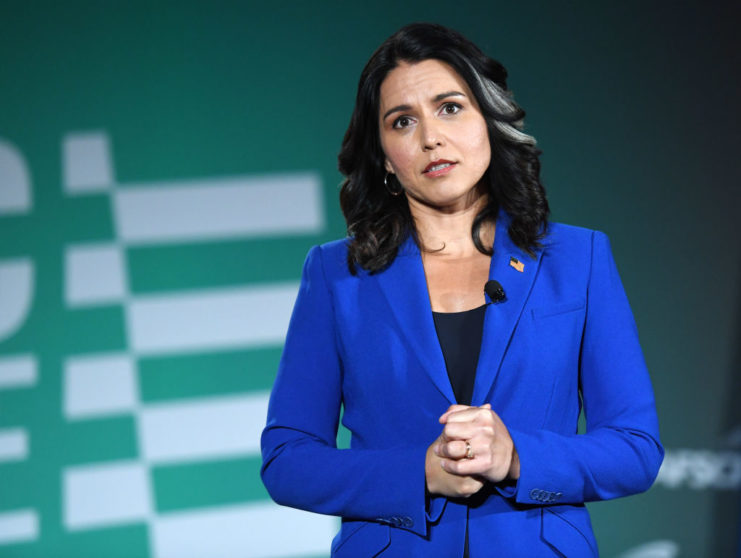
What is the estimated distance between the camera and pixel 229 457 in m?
3.39

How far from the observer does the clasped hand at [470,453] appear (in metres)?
1.16

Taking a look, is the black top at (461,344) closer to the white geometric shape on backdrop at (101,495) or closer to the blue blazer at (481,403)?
the blue blazer at (481,403)

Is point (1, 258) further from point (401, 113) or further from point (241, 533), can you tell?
point (401, 113)

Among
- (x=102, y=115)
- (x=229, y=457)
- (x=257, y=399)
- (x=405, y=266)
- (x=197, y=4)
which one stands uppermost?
(x=197, y=4)

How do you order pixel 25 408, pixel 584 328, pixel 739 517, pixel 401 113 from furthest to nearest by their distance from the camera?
pixel 739 517, pixel 25 408, pixel 401 113, pixel 584 328

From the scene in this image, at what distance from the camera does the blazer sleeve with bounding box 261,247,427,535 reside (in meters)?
1.26

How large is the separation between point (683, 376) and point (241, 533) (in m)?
1.95

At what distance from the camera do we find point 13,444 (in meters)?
3.34

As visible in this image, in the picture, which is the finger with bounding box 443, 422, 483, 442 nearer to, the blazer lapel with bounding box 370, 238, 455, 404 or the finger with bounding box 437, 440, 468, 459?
the finger with bounding box 437, 440, 468, 459

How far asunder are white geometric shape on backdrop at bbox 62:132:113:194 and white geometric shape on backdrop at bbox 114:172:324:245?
3.7 inches

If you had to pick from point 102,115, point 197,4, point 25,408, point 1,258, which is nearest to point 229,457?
point 25,408

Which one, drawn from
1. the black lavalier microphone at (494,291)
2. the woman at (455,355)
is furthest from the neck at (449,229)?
the black lavalier microphone at (494,291)

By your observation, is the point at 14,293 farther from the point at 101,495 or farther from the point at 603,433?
the point at 603,433

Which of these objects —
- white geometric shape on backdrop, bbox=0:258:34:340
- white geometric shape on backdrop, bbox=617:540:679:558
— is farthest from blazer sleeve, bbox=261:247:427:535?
white geometric shape on backdrop, bbox=617:540:679:558
